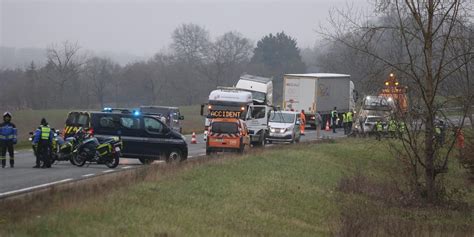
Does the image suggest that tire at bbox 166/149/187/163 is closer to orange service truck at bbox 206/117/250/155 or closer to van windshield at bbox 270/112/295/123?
orange service truck at bbox 206/117/250/155

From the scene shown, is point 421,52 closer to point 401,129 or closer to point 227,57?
point 401,129

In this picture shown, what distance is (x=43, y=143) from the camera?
22.4 metres

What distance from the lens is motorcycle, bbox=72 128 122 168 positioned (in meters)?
23.3

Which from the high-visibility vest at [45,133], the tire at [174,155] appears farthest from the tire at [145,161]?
the high-visibility vest at [45,133]

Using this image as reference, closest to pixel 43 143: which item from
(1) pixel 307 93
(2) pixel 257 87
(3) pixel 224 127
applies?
(3) pixel 224 127

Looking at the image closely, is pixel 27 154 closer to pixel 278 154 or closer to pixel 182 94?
pixel 278 154

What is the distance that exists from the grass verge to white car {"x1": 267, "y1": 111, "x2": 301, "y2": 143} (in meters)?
13.1

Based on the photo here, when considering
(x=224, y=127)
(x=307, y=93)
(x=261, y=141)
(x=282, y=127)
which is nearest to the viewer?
(x=224, y=127)

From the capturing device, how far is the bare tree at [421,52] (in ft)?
62.4

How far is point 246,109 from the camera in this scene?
113ft

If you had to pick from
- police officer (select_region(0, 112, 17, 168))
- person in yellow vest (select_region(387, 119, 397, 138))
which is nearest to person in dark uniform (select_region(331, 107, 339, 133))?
person in yellow vest (select_region(387, 119, 397, 138))

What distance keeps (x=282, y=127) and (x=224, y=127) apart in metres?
9.10

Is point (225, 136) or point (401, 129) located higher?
point (401, 129)

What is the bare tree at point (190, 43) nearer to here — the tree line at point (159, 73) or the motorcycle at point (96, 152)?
the tree line at point (159, 73)
